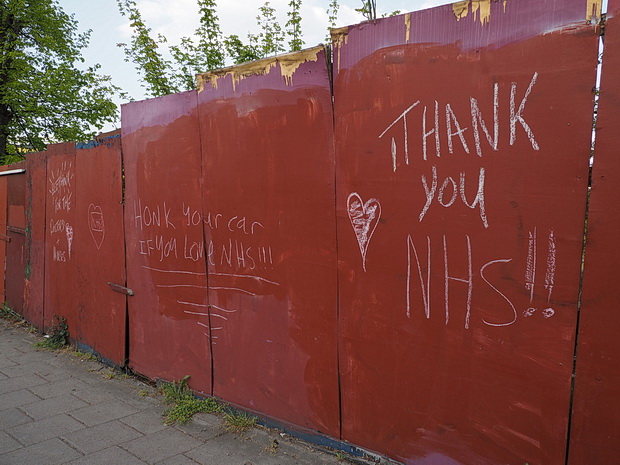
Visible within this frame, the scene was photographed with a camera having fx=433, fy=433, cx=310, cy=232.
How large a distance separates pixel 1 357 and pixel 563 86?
612cm

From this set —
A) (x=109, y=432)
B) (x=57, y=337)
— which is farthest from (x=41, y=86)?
(x=109, y=432)

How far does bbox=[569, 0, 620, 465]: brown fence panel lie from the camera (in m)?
1.80

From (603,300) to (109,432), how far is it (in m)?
3.35

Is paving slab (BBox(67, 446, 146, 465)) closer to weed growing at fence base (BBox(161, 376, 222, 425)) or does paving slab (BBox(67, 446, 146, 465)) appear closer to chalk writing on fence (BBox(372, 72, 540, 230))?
weed growing at fence base (BBox(161, 376, 222, 425))

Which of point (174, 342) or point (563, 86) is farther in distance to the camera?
point (174, 342)

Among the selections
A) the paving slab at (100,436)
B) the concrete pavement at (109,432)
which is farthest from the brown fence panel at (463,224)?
Answer: the paving slab at (100,436)

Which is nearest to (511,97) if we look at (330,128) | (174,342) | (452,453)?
(330,128)

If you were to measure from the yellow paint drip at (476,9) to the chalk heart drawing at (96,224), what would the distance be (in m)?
3.96

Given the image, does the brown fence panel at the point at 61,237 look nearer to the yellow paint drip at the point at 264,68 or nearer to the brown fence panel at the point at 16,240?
the brown fence panel at the point at 16,240

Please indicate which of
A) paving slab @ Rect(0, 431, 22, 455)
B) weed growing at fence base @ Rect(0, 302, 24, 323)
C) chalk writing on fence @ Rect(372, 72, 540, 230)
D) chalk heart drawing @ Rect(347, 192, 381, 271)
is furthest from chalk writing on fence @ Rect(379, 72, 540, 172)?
weed growing at fence base @ Rect(0, 302, 24, 323)

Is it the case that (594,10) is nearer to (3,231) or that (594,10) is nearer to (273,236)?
(273,236)

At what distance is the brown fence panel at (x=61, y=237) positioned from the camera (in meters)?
5.20

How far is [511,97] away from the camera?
2045 millimetres

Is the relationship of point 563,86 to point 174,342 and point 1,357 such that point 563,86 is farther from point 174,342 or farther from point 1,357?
point 1,357
